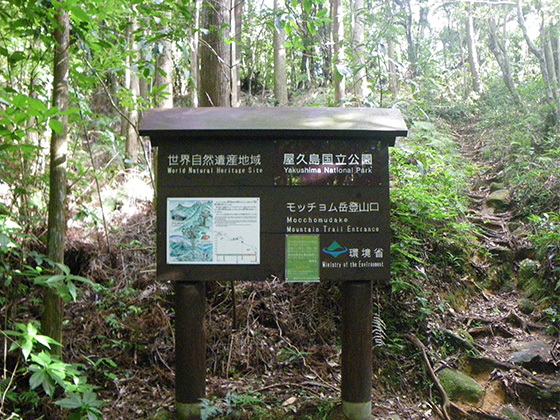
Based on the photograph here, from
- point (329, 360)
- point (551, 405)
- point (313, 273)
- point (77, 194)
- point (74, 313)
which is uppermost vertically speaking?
point (77, 194)

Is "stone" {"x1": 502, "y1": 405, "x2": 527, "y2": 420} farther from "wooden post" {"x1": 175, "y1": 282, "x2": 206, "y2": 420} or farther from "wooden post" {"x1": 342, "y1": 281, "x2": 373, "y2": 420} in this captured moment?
"wooden post" {"x1": 175, "y1": 282, "x2": 206, "y2": 420}

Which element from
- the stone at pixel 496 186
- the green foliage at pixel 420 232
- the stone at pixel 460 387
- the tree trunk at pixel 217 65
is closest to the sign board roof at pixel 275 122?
the tree trunk at pixel 217 65

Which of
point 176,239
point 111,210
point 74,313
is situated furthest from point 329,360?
point 111,210

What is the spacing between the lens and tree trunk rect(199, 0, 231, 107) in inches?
207

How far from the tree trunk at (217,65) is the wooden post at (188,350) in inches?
92.4

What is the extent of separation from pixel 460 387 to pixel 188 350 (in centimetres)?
278

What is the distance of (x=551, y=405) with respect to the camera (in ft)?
15.2

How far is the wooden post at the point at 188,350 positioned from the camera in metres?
3.81

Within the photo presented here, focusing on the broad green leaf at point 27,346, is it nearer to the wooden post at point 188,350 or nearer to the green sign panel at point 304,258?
the wooden post at point 188,350

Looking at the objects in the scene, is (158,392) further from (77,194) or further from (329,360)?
(77,194)

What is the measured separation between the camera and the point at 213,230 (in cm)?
370

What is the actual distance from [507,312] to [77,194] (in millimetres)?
6467

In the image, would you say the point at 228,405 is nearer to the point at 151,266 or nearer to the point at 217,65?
the point at 151,266

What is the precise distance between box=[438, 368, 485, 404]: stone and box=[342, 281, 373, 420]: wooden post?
1294 mm
